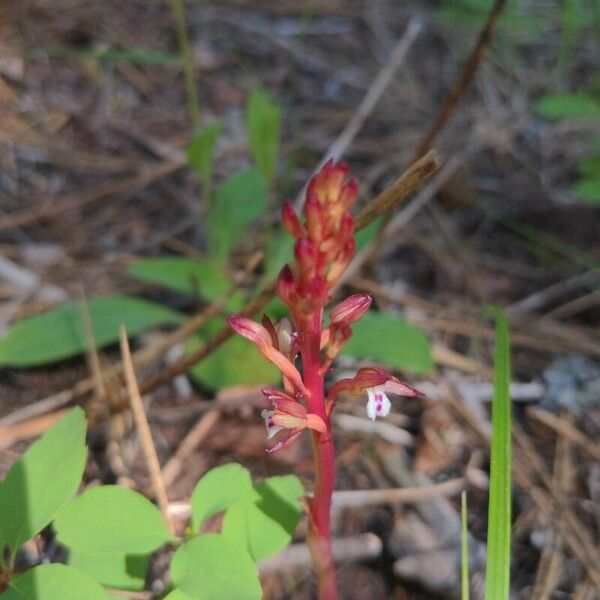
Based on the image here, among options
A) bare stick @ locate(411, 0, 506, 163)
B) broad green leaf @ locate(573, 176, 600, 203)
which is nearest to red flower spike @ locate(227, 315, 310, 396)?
bare stick @ locate(411, 0, 506, 163)

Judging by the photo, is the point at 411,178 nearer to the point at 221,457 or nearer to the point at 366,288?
A: the point at 221,457

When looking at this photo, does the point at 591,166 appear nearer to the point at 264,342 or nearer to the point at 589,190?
the point at 589,190

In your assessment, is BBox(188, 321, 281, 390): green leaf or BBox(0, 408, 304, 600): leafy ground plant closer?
BBox(0, 408, 304, 600): leafy ground plant

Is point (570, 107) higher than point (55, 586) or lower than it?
higher

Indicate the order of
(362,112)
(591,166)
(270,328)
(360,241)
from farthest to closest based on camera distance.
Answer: (362,112) < (591,166) < (360,241) < (270,328)

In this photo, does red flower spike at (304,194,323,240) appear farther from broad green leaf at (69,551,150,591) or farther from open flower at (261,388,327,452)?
broad green leaf at (69,551,150,591)

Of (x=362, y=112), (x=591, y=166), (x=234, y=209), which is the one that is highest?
(x=362, y=112)

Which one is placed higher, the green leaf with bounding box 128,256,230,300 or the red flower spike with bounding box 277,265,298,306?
the green leaf with bounding box 128,256,230,300

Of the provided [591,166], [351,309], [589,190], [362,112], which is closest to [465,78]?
[589,190]
